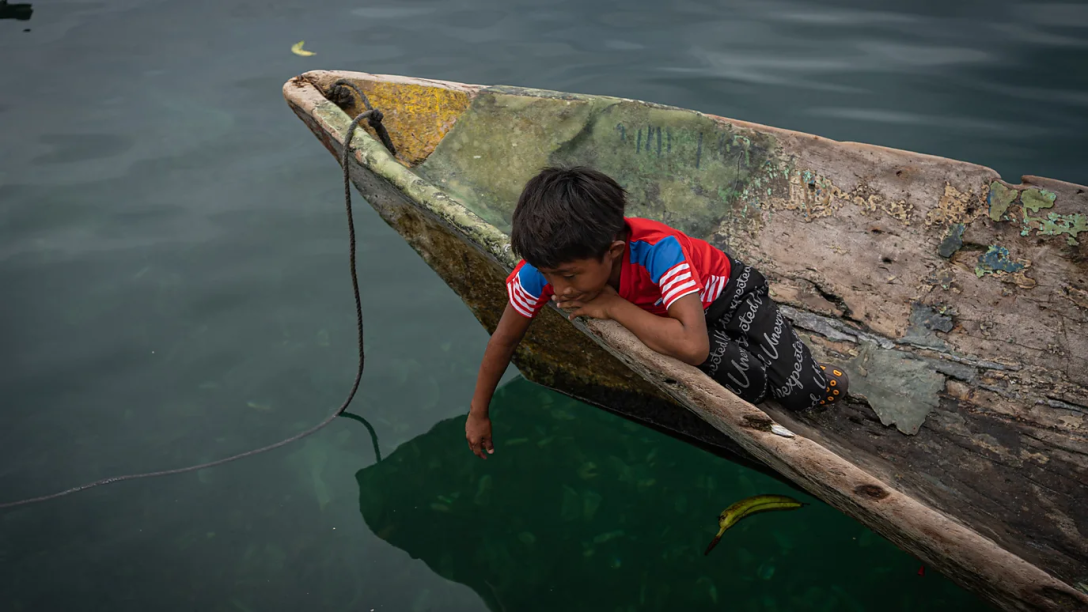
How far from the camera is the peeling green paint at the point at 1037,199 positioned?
2422 millimetres

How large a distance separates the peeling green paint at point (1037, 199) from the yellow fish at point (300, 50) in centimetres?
449

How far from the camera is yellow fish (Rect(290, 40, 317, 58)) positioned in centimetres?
512

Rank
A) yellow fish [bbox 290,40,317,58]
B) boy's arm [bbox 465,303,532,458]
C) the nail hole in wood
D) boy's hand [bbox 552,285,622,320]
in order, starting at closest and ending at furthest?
1. the nail hole in wood
2. boy's hand [bbox 552,285,622,320]
3. boy's arm [bbox 465,303,532,458]
4. yellow fish [bbox 290,40,317,58]

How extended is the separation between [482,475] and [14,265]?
8.70ft

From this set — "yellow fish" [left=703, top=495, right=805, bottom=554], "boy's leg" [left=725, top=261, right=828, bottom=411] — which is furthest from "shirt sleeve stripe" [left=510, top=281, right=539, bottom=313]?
"yellow fish" [left=703, top=495, right=805, bottom=554]

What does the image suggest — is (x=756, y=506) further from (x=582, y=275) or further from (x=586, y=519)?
(x=582, y=275)

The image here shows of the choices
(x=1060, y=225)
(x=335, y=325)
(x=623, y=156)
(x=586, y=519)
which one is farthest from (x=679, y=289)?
(x=335, y=325)

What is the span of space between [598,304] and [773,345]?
22.9 inches

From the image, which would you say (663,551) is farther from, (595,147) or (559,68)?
(559,68)

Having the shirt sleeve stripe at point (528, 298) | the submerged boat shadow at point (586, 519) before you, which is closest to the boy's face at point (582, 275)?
the shirt sleeve stripe at point (528, 298)

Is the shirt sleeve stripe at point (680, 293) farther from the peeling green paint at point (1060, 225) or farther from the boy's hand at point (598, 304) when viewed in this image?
the peeling green paint at point (1060, 225)

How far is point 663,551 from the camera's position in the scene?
236cm

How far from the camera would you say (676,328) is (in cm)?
163

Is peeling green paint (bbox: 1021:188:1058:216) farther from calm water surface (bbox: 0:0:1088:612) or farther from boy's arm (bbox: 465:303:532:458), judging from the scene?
boy's arm (bbox: 465:303:532:458)
